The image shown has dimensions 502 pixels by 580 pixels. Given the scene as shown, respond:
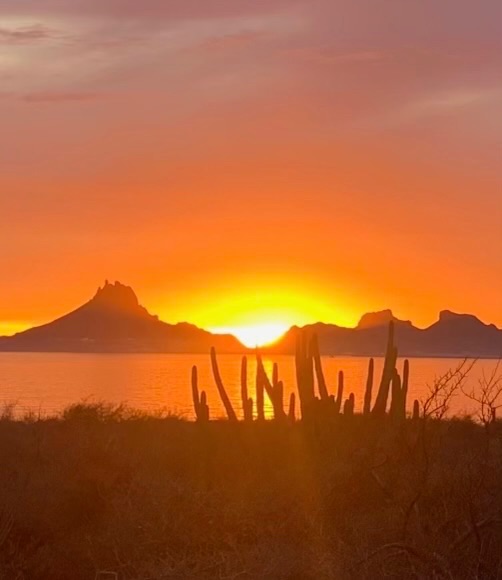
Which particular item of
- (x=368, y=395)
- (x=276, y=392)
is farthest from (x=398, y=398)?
(x=276, y=392)

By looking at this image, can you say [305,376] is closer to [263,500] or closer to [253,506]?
[263,500]

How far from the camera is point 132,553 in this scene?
1531 centimetres

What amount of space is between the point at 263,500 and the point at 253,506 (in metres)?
0.33

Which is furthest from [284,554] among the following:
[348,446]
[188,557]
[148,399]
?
[148,399]

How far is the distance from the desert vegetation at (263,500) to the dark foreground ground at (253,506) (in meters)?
0.03

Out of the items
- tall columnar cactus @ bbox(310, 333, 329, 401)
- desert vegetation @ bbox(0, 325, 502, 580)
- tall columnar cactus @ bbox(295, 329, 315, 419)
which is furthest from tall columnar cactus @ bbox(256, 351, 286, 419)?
tall columnar cactus @ bbox(310, 333, 329, 401)

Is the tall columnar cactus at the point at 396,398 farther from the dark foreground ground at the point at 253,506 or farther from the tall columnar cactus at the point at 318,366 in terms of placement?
the tall columnar cactus at the point at 318,366

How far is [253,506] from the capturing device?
16.7 meters

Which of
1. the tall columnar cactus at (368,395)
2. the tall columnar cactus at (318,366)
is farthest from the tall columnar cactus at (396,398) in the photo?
the tall columnar cactus at (318,366)

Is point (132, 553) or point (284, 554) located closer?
point (284, 554)

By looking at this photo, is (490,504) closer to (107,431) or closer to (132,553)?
(132,553)

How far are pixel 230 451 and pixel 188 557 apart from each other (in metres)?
6.40

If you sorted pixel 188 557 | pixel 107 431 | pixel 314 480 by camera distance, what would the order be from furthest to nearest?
pixel 107 431 < pixel 314 480 < pixel 188 557

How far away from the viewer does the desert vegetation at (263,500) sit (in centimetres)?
1330
